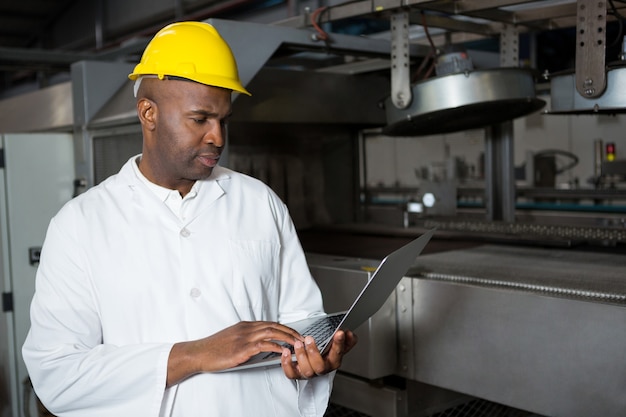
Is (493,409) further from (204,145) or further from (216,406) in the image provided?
(204,145)

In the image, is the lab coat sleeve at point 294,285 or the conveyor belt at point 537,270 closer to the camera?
the lab coat sleeve at point 294,285

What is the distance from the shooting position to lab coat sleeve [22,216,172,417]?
1.03 metres

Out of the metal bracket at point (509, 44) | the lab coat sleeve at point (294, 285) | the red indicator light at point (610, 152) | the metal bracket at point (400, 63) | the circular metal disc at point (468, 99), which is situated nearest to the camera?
the lab coat sleeve at point (294, 285)

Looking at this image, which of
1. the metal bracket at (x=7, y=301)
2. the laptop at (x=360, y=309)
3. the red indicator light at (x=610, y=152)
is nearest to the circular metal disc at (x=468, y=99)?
the laptop at (x=360, y=309)

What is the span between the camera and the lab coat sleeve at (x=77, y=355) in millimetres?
1032

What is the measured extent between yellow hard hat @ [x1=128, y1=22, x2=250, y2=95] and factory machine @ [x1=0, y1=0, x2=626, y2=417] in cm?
66

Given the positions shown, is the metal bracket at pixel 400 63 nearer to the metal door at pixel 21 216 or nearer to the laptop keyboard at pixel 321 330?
the laptop keyboard at pixel 321 330

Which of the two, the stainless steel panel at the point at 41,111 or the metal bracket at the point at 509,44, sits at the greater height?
the metal bracket at the point at 509,44

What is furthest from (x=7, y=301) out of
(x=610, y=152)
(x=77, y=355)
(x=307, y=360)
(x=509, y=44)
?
(x=610, y=152)

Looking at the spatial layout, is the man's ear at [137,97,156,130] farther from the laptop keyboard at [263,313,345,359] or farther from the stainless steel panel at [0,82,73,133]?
the stainless steel panel at [0,82,73,133]

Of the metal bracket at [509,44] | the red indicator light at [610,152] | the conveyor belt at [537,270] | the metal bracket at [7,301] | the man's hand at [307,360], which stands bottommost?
the metal bracket at [7,301]

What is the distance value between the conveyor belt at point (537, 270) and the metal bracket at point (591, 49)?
0.43 metres

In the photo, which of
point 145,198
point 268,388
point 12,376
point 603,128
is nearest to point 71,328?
point 145,198

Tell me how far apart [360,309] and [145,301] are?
35 cm
